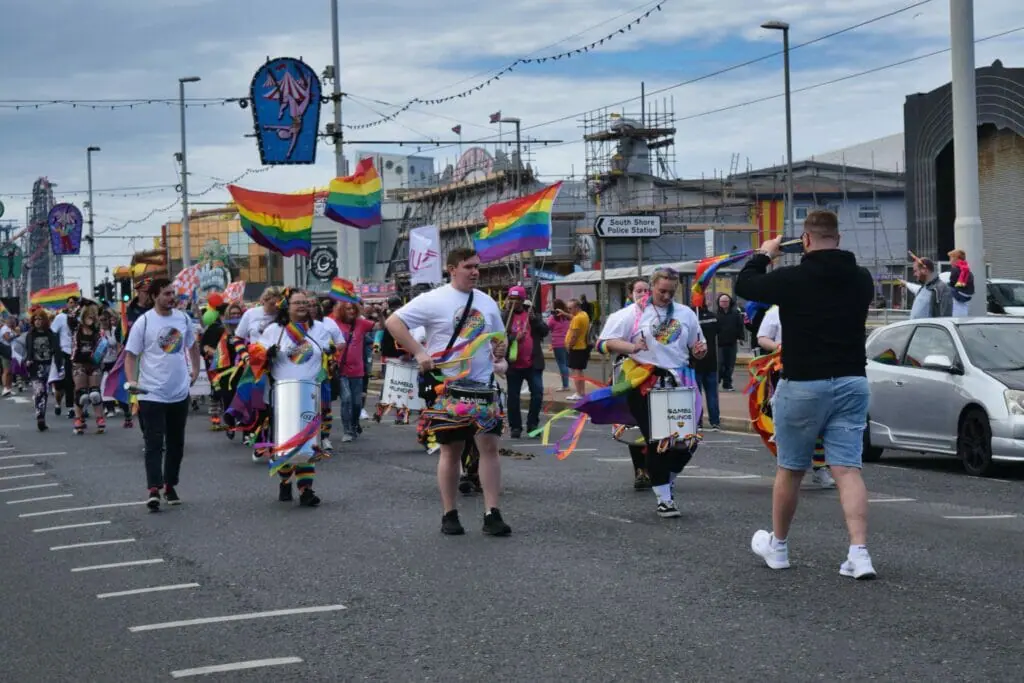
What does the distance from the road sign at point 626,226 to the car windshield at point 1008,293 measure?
9.47m

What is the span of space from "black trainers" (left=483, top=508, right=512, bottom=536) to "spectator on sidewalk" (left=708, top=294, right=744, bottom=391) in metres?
16.0

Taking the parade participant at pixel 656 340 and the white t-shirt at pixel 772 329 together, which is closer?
the parade participant at pixel 656 340

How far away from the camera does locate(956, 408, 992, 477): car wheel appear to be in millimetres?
13211

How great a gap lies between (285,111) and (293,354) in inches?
793

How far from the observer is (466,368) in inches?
383

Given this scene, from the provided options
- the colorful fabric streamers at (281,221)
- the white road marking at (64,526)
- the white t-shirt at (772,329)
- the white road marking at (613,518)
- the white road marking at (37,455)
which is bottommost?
the white road marking at (64,526)

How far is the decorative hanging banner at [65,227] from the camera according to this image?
58.5 metres

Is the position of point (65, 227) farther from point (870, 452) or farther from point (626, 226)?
point (870, 452)

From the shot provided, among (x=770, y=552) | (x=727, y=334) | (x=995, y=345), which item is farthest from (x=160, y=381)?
(x=727, y=334)

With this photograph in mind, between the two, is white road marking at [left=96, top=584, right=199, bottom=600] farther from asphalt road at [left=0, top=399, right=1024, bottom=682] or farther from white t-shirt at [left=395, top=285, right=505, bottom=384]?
white t-shirt at [left=395, top=285, right=505, bottom=384]

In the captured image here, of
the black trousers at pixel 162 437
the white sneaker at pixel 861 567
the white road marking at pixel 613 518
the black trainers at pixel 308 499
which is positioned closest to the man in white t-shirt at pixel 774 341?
the white road marking at pixel 613 518

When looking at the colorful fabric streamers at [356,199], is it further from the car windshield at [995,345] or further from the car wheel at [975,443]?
the car wheel at [975,443]

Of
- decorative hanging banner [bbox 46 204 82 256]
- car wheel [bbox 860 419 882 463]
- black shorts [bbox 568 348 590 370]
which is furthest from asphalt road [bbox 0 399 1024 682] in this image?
decorative hanging banner [bbox 46 204 82 256]

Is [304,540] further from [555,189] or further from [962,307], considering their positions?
[555,189]
